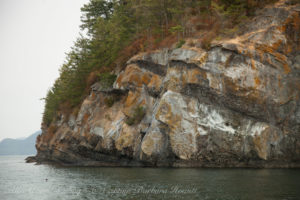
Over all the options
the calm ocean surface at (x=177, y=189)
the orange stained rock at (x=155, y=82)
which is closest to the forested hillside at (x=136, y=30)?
the orange stained rock at (x=155, y=82)

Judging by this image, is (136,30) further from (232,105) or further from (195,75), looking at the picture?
(232,105)

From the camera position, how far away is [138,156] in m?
41.3

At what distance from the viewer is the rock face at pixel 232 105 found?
116 ft

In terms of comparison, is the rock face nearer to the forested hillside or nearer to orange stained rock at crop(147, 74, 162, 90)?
orange stained rock at crop(147, 74, 162, 90)

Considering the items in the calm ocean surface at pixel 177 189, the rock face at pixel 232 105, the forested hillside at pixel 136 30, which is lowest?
the calm ocean surface at pixel 177 189

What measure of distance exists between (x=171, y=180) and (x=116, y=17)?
3757 centimetres

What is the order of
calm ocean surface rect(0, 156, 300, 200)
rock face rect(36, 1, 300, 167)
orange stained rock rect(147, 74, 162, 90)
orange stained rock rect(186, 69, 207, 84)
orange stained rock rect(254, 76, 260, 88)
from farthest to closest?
orange stained rock rect(147, 74, 162, 90)
orange stained rock rect(186, 69, 207, 84)
orange stained rock rect(254, 76, 260, 88)
rock face rect(36, 1, 300, 167)
calm ocean surface rect(0, 156, 300, 200)

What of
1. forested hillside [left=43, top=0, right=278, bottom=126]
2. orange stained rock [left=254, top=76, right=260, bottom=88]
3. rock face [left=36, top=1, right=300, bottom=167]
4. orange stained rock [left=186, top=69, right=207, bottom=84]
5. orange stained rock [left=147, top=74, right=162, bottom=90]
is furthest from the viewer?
orange stained rock [left=147, top=74, right=162, bottom=90]

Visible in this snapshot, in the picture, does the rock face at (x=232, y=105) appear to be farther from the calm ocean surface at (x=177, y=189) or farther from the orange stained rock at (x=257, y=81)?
the calm ocean surface at (x=177, y=189)

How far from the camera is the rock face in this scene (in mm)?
35219

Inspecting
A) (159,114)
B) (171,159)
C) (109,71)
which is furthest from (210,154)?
(109,71)

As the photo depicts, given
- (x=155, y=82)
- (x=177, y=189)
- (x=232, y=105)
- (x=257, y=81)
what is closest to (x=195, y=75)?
(x=232, y=105)

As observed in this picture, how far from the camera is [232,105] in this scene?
120 ft

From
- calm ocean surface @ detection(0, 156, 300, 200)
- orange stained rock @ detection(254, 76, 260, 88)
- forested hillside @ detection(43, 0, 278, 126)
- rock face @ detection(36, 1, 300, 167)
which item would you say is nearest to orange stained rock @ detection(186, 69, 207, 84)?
rock face @ detection(36, 1, 300, 167)
